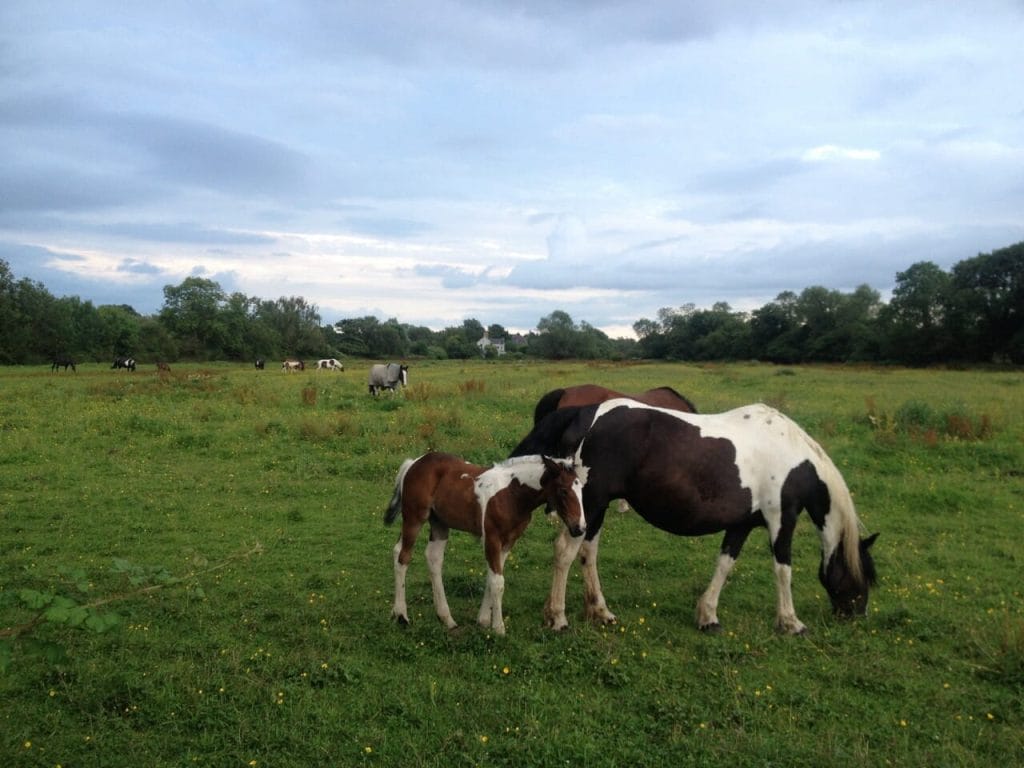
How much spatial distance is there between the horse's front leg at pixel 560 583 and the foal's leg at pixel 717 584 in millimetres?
1234

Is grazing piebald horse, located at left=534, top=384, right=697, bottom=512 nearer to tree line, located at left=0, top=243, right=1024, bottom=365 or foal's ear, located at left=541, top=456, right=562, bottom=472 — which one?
foal's ear, located at left=541, top=456, right=562, bottom=472

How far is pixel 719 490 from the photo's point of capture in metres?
6.05

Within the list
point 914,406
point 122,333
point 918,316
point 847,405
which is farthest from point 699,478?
point 122,333

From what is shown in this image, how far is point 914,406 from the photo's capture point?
16109 millimetres

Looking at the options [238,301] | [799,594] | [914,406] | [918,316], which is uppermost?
[238,301]

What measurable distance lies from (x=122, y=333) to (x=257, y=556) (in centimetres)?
7015

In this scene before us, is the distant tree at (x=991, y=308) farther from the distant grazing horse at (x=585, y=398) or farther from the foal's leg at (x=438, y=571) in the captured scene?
the foal's leg at (x=438, y=571)

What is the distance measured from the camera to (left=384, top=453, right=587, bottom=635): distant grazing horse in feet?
17.8

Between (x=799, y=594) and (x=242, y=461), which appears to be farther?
(x=242, y=461)

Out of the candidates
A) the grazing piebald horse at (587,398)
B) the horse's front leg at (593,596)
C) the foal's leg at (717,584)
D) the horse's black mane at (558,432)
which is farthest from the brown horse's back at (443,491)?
the grazing piebald horse at (587,398)

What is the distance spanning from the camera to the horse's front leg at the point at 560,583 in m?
5.80

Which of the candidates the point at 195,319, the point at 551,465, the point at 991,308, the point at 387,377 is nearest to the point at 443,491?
the point at 551,465

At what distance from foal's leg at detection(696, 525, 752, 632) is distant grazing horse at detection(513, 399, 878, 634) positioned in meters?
0.01

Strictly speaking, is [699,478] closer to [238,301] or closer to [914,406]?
[914,406]
